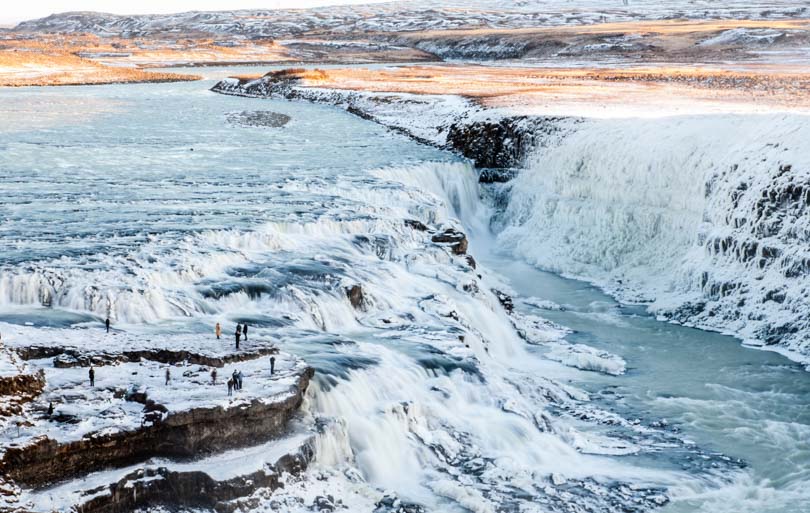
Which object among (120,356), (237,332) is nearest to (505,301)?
(237,332)

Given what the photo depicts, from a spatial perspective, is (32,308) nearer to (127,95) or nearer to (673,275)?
(673,275)

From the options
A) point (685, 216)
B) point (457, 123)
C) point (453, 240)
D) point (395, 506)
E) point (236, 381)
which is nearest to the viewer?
point (395, 506)

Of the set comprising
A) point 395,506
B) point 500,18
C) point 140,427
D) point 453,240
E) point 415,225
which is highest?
point 500,18

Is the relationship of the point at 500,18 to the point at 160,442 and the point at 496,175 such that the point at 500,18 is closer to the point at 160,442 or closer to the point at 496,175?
the point at 496,175

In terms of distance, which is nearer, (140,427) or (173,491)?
(173,491)

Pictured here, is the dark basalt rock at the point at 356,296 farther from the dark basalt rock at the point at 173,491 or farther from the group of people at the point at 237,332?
the dark basalt rock at the point at 173,491

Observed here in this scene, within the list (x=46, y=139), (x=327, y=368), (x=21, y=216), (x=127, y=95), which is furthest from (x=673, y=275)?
(x=127, y=95)
